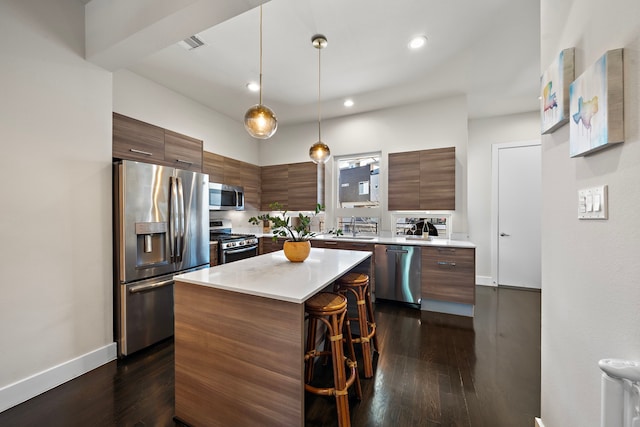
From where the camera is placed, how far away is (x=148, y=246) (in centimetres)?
233

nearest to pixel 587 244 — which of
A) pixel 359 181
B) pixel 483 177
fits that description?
pixel 359 181

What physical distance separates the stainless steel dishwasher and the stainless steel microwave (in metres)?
2.42

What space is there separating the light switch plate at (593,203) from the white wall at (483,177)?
364cm

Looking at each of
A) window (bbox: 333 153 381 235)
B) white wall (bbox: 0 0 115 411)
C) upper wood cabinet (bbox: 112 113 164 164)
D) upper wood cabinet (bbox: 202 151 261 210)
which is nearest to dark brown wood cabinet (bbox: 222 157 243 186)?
upper wood cabinet (bbox: 202 151 261 210)

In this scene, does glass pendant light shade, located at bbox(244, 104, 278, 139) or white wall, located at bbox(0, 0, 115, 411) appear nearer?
white wall, located at bbox(0, 0, 115, 411)

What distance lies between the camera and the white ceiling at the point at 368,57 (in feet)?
6.55

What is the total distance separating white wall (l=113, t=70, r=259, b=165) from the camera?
9.23ft

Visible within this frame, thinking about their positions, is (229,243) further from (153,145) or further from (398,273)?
(398,273)

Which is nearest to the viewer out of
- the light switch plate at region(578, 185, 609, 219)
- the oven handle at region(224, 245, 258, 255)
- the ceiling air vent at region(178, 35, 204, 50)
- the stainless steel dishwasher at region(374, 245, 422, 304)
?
the light switch plate at region(578, 185, 609, 219)

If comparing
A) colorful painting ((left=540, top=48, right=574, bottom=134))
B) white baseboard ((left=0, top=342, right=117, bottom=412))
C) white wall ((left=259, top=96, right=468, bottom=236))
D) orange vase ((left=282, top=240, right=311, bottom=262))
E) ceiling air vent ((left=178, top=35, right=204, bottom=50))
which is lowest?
white baseboard ((left=0, top=342, right=117, bottom=412))

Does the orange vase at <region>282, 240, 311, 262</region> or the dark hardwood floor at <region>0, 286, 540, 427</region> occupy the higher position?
the orange vase at <region>282, 240, 311, 262</region>

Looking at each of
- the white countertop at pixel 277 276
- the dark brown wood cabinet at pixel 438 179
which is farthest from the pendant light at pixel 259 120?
the dark brown wood cabinet at pixel 438 179

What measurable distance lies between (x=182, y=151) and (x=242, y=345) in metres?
2.92

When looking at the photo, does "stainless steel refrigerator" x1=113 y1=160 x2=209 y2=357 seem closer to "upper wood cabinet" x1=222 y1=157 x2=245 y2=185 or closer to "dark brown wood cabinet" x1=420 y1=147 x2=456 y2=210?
"upper wood cabinet" x1=222 y1=157 x2=245 y2=185
